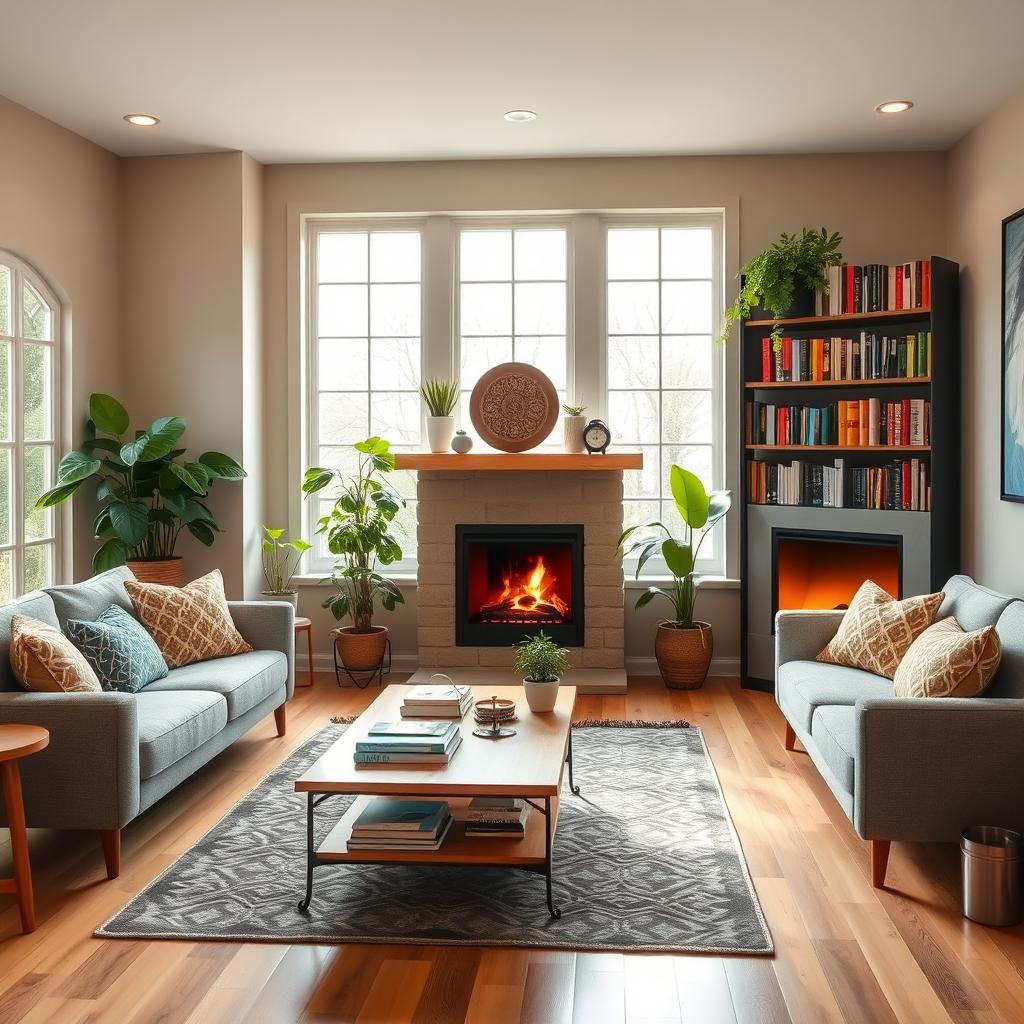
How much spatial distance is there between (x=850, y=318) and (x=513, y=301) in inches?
73.3

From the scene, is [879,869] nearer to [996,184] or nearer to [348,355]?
[996,184]

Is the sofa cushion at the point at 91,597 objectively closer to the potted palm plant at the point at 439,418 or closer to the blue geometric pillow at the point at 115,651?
the blue geometric pillow at the point at 115,651

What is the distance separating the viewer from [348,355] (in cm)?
606

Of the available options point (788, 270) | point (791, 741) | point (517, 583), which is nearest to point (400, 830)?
point (791, 741)

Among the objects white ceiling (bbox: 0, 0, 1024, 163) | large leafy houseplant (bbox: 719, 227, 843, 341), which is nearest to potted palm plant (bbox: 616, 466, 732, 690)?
large leafy houseplant (bbox: 719, 227, 843, 341)

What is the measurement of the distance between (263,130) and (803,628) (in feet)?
11.7

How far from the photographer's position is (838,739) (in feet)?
10.7

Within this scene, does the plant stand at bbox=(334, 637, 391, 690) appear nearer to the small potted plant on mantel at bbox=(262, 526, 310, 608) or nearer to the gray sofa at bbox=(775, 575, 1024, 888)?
the small potted plant on mantel at bbox=(262, 526, 310, 608)

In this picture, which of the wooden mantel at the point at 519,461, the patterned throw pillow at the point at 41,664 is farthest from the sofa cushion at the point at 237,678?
the wooden mantel at the point at 519,461

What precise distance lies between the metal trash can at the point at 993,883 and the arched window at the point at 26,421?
413 cm

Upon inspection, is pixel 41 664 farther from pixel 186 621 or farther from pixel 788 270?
pixel 788 270

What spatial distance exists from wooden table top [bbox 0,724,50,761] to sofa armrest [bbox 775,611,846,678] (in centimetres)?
284

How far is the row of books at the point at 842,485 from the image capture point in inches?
199

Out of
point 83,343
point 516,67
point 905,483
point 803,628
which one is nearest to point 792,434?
point 905,483
